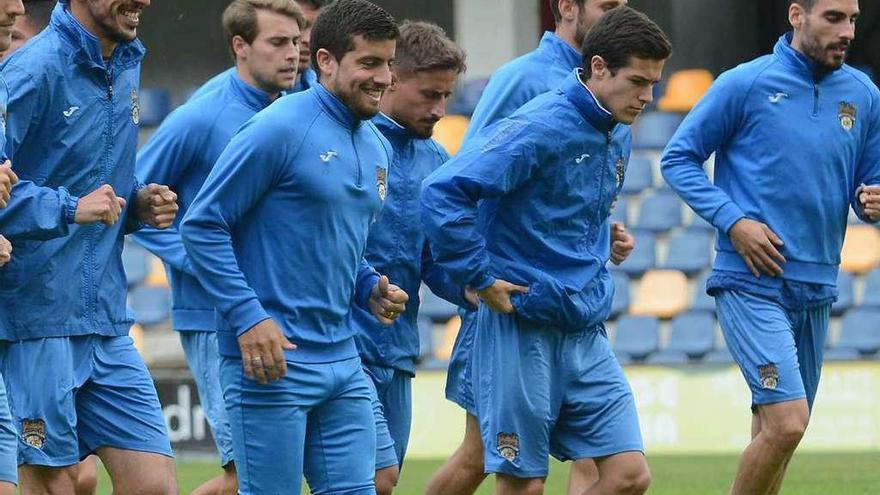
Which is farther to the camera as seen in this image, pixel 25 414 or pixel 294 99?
pixel 25 414

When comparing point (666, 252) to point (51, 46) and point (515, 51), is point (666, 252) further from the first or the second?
point (51, 46)

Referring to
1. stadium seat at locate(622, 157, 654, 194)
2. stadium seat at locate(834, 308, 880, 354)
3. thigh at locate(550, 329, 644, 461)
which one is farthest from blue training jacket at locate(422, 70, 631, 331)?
stadium seat at locate(622, 157, 654, 194)

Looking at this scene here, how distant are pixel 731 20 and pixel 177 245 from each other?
1258 centimetres

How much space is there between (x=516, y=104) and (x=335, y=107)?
5.67ft

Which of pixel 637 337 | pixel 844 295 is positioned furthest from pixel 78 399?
pixel 844 295

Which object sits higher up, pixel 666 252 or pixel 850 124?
pixel 850 124

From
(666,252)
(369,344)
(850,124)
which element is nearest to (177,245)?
(369,344)

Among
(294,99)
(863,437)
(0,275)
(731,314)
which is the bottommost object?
(863,437)

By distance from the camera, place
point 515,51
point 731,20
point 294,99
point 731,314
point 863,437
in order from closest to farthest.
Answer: point 294,99 → point 731,314 → point 863,437 → point 515,51 → point 731,20

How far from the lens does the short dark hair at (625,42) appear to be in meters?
6.25

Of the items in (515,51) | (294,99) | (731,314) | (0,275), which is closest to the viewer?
(294,99)

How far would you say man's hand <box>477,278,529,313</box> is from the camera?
6301mm

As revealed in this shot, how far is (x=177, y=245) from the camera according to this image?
7363 millimetres

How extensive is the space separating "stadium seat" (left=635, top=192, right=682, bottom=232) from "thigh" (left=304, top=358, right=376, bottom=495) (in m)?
10.4
